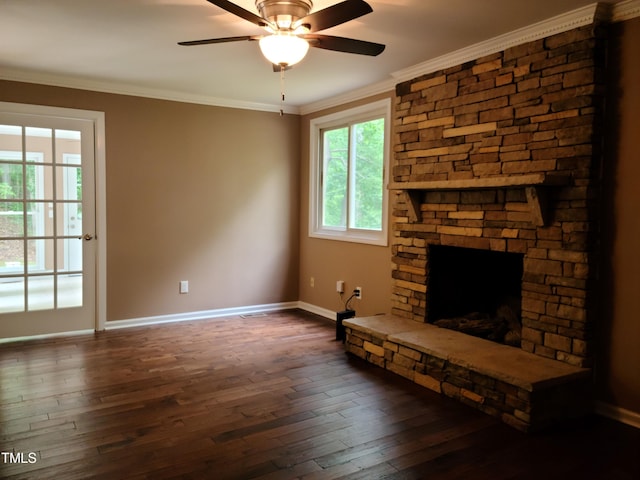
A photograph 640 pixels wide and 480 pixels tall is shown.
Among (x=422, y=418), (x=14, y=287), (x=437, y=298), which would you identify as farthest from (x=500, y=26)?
(x=14, y=287)

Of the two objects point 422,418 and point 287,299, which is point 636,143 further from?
point 287,299

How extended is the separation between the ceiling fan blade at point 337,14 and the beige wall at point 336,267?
2312 millimetres

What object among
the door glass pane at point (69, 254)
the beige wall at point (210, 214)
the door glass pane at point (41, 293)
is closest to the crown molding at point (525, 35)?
the beige wall at point (210, 214)

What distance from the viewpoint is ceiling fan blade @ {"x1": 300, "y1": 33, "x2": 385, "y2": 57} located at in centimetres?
249

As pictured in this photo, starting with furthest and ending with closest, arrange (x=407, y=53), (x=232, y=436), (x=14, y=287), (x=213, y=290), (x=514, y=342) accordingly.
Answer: (x=213, y=290), (x=14, y=287), (x=407, y=53), (x=514, y=342), (x=232, y=436)

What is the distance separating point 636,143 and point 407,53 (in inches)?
65.5

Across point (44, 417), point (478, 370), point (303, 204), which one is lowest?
point (44, 417)

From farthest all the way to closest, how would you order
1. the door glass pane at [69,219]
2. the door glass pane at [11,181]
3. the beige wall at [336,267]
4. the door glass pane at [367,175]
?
the door glass pane at [367,175]
the beige wall at [336,267]
the door glass pane at [69,219]
the door glass pane at [11,181]

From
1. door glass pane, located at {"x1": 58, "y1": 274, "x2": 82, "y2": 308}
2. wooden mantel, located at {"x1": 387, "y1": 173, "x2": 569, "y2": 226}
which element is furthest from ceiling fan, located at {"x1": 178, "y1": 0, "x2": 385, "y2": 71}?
door glass pane, located at {"x1": 58, "y1": 274, "x2": 82, "y2": 308}

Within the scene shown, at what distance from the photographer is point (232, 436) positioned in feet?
8.74

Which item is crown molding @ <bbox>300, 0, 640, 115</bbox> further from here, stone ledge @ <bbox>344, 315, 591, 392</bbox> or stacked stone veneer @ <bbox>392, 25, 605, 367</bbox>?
stone ledge @ <bbox>344, 315, 591, 392</bbox>

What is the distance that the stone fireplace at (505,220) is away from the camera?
9.47ft

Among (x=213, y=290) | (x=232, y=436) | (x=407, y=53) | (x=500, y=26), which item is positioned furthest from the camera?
(x=213, y=290)

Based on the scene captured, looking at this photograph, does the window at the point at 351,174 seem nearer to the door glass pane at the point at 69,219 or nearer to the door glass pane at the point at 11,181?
the door glass pane at the point at 69,219
